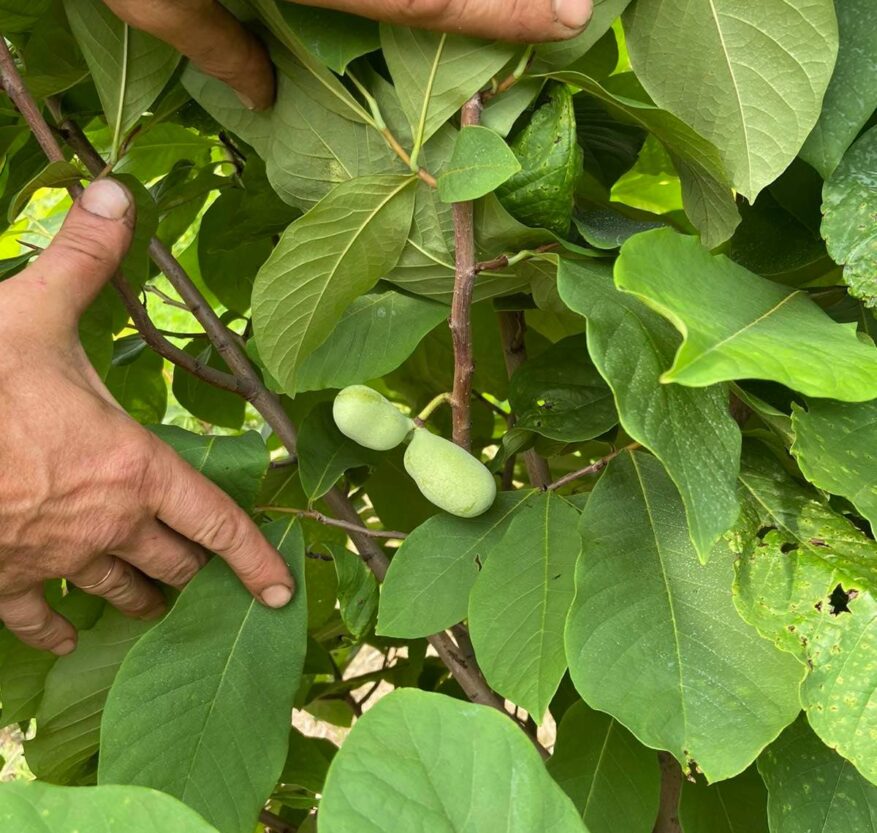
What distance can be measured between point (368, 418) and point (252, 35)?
29 centimetres

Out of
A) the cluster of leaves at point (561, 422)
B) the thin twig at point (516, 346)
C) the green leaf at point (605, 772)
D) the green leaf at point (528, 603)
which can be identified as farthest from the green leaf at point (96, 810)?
the thin twig at point (516, 346)

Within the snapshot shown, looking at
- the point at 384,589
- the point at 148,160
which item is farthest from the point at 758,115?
the point at 148,160

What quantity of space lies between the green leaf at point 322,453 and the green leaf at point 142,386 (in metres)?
Answer: 0.45

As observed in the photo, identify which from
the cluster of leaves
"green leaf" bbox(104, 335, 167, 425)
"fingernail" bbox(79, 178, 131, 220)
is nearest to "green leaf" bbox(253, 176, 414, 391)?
the cluster of leaves

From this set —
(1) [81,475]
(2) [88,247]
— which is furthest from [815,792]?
(2) [88,247]

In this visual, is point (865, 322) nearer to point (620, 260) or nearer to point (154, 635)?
point (620, 260)

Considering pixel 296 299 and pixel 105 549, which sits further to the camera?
pixel 105 549

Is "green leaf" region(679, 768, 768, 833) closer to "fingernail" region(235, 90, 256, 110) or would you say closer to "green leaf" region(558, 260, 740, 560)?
"green leaf" region(558, 260, 740, 560)

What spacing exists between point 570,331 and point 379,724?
0.76 m

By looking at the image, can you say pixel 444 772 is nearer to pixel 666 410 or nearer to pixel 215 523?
pixel 666 410

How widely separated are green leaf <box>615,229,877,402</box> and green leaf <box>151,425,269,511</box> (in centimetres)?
46

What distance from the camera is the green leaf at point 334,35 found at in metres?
0.61

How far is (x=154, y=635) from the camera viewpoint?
29.9 inches

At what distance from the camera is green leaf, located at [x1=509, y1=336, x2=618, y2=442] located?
0.77 metres
